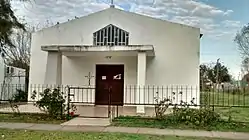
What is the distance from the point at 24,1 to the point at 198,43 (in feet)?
32.1

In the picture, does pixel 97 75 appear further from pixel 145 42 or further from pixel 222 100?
pixel 222 100

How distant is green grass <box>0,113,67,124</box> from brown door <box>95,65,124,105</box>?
19.9 feet

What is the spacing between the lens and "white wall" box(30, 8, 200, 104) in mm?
→ 15977

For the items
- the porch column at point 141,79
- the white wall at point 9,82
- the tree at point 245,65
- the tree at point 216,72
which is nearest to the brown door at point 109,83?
the porch column at point 141,79

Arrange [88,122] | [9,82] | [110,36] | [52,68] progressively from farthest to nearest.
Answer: [9,82]
[110,36]
[52,68]
[88,122]

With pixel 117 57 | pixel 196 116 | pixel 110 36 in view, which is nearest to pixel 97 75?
pixel 117 57

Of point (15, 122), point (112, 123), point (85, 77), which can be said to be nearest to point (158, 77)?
point (85, 77)

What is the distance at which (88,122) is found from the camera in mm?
10297

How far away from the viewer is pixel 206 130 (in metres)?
9.10

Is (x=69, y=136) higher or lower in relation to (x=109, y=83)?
lower

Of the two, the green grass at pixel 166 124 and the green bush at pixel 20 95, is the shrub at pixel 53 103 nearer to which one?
the green grass at pixel 166 124

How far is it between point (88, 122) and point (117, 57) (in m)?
7.20

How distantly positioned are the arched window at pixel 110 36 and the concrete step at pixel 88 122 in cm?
642

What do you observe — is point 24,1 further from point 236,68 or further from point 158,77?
point 236,68
